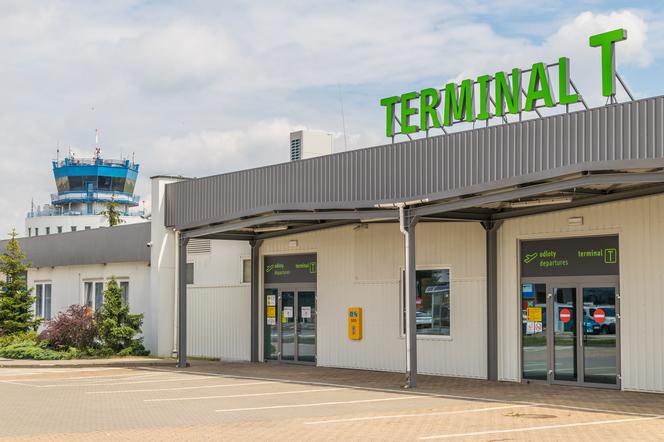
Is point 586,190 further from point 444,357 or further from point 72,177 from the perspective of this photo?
point 72,177

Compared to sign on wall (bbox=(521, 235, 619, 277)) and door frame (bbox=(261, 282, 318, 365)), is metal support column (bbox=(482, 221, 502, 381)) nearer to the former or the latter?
sign on wall (bbox=(521, 235, 619, 277))

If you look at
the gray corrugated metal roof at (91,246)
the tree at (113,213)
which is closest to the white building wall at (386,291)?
the gray corrugated metal roof at (91,246)

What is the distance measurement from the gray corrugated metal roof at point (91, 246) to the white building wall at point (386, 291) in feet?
17.9

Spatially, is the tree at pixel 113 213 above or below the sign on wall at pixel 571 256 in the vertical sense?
above

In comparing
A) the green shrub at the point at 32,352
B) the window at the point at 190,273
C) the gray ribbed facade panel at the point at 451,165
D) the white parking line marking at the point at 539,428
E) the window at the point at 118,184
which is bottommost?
the white parking line marking at the point at 539,428

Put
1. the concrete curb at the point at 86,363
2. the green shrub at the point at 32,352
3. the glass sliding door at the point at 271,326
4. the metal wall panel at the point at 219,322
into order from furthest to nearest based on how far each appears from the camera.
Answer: the metal wall panel at the point at 219,322 < the green shrub at the point at 32,352 < the glass sliding door at the point at 271,326 < the concrete curb at the point at 86,363

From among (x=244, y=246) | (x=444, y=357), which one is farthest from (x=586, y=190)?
(x=244, y=246)

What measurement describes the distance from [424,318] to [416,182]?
3.45 meters

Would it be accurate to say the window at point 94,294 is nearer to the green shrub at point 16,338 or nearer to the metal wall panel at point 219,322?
the green shrub at point 16,338

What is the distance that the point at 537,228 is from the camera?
63.4 ft

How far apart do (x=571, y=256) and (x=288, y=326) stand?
9264 millimetres

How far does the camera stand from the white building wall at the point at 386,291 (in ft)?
67.8

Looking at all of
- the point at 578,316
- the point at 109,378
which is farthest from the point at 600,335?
the point at 109,378

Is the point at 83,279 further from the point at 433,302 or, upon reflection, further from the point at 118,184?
the point at 118,184
